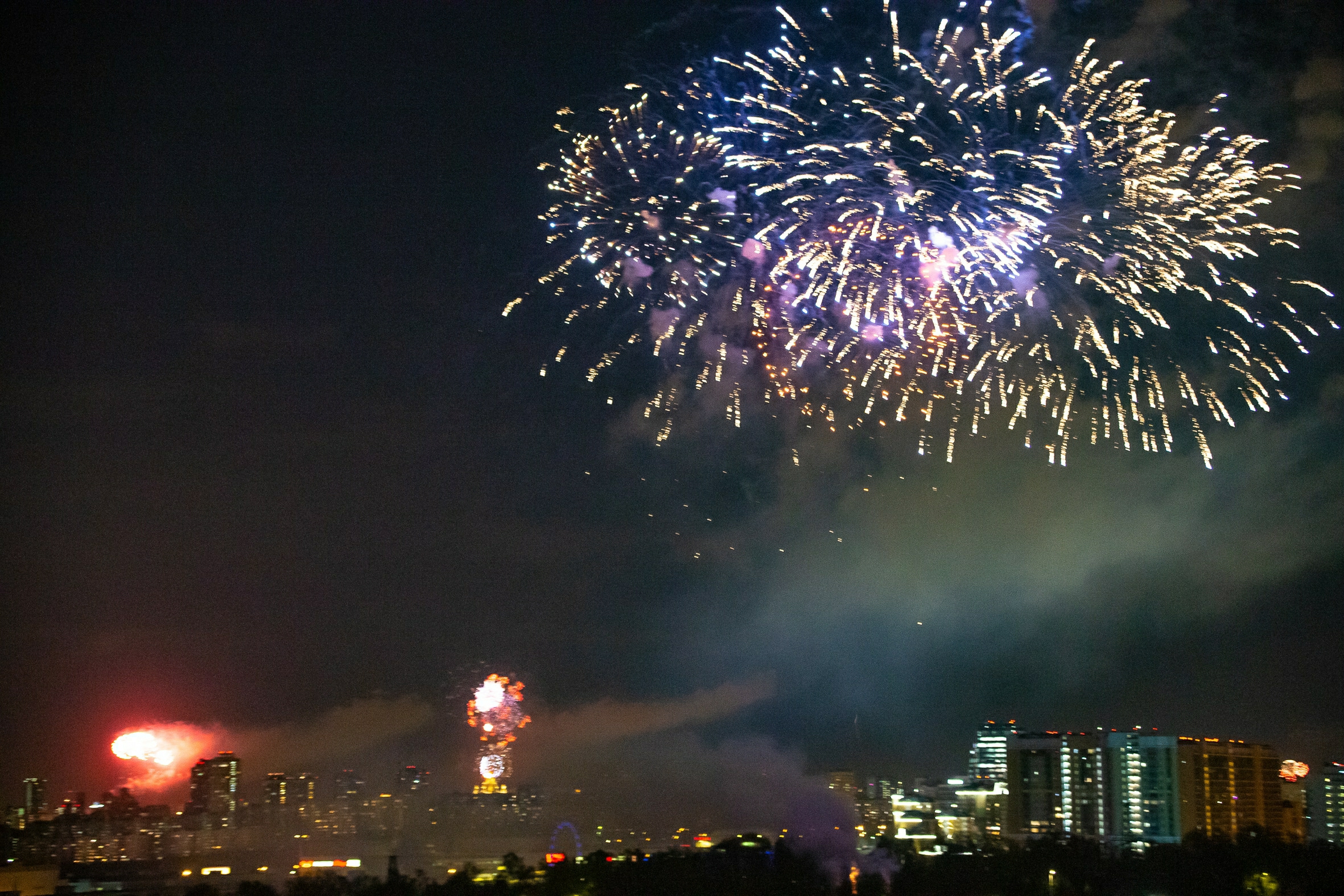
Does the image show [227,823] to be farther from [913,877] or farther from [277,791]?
[913,877]

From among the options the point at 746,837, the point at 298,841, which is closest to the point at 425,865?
the point at 298,841

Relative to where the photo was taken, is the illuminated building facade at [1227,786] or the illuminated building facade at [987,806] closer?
the illuminated building facade at [1227,786]

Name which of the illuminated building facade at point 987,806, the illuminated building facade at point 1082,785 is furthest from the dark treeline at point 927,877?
the illuminated building facade at point 987,806

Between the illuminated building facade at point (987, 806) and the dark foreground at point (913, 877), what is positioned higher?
the dark foreground at point (913, 877)

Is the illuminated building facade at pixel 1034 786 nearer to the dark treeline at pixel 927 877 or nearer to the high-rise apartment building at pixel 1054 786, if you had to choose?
the high-rise apartment building at pixel 1054 786

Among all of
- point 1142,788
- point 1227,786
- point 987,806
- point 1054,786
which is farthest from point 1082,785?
point 987,806

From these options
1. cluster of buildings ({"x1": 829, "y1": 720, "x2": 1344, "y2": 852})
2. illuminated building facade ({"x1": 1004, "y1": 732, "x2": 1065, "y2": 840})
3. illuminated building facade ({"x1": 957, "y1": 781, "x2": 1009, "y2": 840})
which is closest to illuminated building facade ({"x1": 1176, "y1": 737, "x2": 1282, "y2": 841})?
cluster of buildings ({"x1": 829, "y1": 720, "x2": 1344, "y2": 852})
